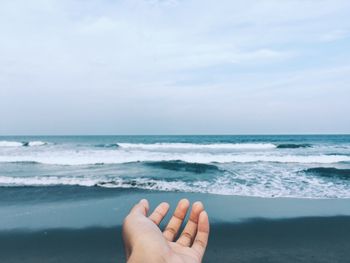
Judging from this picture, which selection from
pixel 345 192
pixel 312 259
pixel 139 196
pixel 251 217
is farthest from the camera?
pixel 345 192

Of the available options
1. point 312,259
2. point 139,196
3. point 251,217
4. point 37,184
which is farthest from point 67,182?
point 312,259

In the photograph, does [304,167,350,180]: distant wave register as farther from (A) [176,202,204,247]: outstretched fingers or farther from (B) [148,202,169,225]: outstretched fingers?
(B) [148,202,169,225]: outstretched fingers

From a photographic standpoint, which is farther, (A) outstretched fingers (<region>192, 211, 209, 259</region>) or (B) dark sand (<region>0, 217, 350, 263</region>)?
(B) dark sand (<region>0, 217, 350, 263</region>)

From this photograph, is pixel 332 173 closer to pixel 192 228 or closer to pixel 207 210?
pixel 207 210

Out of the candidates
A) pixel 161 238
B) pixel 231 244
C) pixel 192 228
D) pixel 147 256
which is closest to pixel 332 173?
Answer: pixel 231 244

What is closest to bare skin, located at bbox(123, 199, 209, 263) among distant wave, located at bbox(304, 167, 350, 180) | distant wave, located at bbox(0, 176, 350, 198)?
distant wave, located at bbox(0, 176, 350, 198)

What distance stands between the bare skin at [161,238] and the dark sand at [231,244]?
3.00m

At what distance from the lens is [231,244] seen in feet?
18.6

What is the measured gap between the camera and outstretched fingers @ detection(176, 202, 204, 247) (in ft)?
7.28

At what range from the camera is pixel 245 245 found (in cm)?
563

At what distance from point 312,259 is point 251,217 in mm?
2243

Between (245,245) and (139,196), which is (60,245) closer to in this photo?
(245,245)

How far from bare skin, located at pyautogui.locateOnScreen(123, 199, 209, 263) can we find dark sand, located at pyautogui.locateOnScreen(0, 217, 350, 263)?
9.83 feet

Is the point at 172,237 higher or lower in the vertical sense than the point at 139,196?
higher
